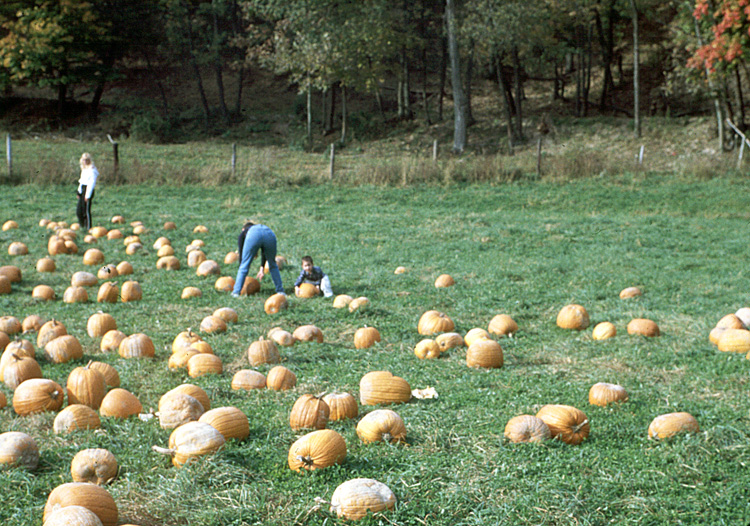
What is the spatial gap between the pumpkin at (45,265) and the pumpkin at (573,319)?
24.3 feet

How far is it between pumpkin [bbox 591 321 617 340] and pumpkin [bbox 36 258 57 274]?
7.77m

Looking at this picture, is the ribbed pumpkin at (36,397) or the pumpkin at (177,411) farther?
the ribbed pumpkin at (36,397)

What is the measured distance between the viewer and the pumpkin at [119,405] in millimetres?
4230

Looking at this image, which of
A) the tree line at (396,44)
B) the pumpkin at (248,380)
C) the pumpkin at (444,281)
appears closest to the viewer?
the pumpkin at (248,380)

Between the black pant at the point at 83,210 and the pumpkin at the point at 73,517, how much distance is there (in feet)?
37.5

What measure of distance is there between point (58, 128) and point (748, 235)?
3569 cm

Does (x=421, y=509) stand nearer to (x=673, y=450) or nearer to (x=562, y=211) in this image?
(x=673, y=450)

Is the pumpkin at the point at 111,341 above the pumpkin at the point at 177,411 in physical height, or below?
below

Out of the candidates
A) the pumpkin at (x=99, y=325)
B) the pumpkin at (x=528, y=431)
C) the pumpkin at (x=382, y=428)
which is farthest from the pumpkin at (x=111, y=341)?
the pumpkin at (x=528, y=431)

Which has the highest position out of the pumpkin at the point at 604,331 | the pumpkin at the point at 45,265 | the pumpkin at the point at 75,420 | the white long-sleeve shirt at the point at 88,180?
the white long-sleeve shirt at the point at 88,180

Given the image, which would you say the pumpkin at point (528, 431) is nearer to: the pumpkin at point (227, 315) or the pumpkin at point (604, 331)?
the pumpkin at point (604, 331)

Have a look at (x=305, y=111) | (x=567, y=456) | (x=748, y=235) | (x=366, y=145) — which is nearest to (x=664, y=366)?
(x=567, y=456)

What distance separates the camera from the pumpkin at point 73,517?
2604mm

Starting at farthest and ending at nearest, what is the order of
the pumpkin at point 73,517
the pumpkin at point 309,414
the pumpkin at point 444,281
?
the pumpkin at point 444,281
the pumpkin at point 309,414
the pumpkin at point 73,517
